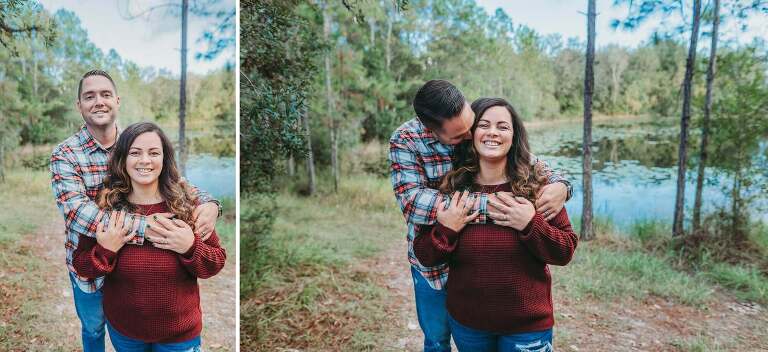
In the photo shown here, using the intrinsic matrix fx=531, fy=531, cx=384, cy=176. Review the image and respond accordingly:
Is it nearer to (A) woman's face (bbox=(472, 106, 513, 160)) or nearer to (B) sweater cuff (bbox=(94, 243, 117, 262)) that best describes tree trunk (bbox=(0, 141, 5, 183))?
(B) sweater cuff (bbox=(94, 243, 117, 262))

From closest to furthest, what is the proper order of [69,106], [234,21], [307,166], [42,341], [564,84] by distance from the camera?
[69,106] → [42,341] → [234,21] → [564,84] → [307,166]

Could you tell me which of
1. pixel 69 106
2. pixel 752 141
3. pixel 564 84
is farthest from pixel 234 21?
pixel 752 141

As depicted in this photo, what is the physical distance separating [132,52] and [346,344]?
2.15 metres

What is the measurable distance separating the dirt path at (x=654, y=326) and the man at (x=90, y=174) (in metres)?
1.77

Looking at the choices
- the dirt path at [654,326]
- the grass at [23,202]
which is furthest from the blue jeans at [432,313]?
the grass at [23,202]

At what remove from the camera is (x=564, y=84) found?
3328 millimetres

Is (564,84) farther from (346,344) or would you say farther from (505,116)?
(346,344)

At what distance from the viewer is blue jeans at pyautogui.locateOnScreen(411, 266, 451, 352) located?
2.40m

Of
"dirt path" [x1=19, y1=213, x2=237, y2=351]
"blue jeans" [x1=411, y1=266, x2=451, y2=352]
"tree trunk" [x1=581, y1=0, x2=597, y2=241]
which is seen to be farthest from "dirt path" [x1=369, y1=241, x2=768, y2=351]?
"dirt path" [x1=19, y1=213, x2=237, y2=351]

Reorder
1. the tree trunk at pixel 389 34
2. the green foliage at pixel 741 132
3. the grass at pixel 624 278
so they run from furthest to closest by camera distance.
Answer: the tree trunk at pixel 389 34 < the grass at pixel 624 278 < the green foliage at pixel 741 132

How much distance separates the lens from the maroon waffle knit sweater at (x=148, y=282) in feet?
6.95

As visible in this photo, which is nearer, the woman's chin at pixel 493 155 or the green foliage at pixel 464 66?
the woman's chin at pixel 493 155

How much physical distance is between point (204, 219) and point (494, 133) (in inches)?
50.2

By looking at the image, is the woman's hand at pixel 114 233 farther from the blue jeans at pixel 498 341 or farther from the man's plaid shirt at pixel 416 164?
the blue jeans at pixel 498 341
